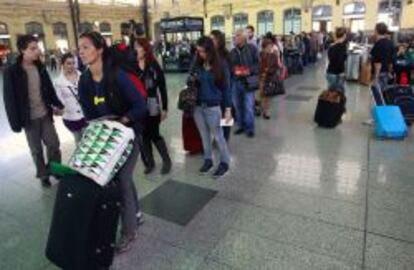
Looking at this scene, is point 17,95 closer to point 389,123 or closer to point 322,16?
point 389,123

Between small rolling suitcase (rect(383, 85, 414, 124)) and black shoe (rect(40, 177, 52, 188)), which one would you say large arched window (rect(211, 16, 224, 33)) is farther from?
black shoe (rect(40, 177, 52, 188))

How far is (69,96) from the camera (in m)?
3.13

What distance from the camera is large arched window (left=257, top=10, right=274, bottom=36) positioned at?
2625 cm

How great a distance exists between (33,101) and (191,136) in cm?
175

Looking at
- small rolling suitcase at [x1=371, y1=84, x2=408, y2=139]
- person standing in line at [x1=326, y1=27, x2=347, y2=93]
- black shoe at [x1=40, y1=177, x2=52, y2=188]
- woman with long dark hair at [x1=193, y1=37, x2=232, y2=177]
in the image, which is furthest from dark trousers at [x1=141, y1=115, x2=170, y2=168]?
person standing in line at [x1=326, y1=27, x2=347, y2=93]

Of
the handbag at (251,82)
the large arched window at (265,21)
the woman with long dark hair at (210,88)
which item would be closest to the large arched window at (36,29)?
the large arched window at (265,21)

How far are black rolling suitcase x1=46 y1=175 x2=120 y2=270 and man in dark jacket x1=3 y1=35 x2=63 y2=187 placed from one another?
1.55m

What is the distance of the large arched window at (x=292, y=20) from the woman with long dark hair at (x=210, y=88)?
23240 mm

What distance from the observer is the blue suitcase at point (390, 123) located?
4301 mm

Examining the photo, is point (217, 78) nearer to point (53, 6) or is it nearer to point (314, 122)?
point (314, 122)

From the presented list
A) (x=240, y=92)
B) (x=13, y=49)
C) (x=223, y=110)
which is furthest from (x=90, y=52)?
(x=13, y=49)

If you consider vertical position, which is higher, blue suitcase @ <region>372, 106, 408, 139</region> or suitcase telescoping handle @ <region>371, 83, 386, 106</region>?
suitcase telescoping handle @ <region>371, 83, 386, 106</region>

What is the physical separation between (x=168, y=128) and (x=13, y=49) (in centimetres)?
2244

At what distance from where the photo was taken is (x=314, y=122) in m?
5.25
